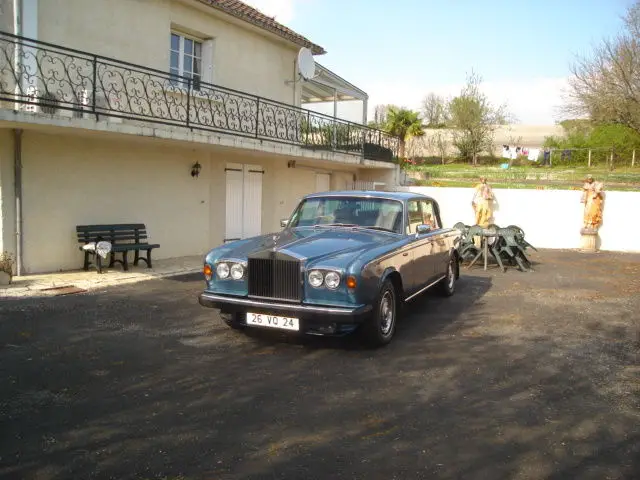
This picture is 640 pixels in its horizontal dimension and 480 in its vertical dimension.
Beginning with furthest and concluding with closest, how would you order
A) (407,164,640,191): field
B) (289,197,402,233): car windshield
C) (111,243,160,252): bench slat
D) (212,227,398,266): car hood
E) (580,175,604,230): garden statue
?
1. (407,164,640,191): field
2. (580,175,604,230): garden statue
3. (111,243,160,252): bench slat
4. (289,197,402,233): car windshield
5. (212,227,398,266): car hood

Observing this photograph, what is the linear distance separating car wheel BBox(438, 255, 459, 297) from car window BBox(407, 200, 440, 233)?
2.83 ft

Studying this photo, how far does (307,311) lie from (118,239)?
6827 mm

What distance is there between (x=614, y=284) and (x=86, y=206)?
34.9 ft

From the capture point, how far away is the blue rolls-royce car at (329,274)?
550 centimetres

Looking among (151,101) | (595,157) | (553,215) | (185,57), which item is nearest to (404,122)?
(595,157)

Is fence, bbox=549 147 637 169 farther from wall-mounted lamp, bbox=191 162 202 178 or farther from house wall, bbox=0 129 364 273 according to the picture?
wall-mounted lamp, bbox=191 162 202 178

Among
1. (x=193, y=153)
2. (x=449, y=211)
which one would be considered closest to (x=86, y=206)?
(x=193, y=153)

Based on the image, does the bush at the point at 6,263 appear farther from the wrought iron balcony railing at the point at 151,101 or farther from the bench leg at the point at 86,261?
the wrought iron balcony railing at the point at 151,101

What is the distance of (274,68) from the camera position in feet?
52.3

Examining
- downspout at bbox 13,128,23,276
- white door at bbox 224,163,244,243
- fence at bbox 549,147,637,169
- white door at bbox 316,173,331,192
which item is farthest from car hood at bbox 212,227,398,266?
fence at bbox 549,147,637,169

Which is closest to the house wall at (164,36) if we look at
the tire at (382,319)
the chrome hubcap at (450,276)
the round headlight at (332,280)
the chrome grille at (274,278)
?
the chrome grille at (274,278)

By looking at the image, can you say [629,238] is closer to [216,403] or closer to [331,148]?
[331,148]

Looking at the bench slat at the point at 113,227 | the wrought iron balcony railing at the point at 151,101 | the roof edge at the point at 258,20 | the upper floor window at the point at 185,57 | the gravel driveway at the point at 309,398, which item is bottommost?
the gravel driveway at the point at 309,398

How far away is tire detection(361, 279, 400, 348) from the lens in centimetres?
579
